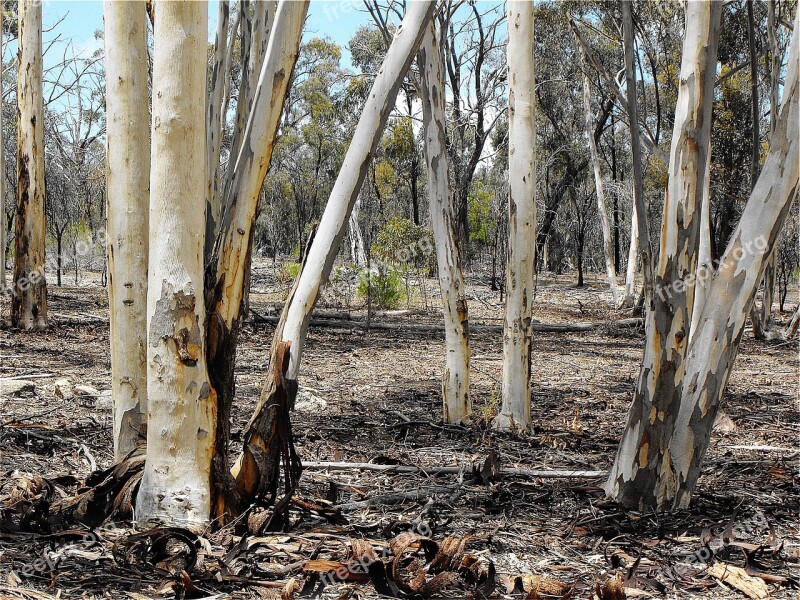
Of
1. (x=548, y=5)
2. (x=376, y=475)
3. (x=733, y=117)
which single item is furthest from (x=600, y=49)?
(x=376, y=475)

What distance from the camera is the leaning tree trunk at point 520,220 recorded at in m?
4.83

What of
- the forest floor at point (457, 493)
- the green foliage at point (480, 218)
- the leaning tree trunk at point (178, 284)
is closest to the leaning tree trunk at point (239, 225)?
the leaning tree trunk at point (178, 284)

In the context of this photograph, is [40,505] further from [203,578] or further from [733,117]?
[733,117]

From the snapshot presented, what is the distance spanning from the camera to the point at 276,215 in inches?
1326

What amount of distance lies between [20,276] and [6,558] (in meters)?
7.83

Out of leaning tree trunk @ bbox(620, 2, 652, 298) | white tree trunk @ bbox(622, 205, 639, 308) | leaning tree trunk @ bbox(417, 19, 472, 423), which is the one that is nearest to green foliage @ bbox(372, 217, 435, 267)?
white tree trunk @ bbox(622, 205, 639, 308)

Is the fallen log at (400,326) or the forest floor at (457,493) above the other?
the fallen log at (400,326)

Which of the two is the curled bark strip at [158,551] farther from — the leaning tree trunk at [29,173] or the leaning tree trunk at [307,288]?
the leaning tree trunk at [29,173]

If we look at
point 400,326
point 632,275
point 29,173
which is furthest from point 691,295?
point 632,275

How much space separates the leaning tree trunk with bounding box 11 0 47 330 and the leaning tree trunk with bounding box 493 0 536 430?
6699mm

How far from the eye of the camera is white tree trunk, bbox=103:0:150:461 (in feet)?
9.97

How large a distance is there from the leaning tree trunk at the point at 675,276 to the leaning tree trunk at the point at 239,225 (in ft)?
4.70

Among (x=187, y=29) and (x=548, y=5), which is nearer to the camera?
(x=187, y=29)

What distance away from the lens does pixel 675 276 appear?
2902 mm
